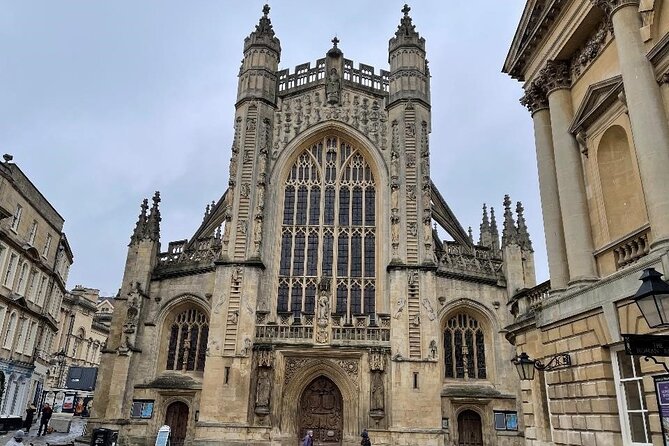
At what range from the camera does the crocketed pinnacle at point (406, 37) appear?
2777 centimetres

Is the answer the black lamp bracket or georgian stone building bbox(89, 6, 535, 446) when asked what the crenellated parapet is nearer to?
georgian stone building bbox(89, 6, 535, 446)

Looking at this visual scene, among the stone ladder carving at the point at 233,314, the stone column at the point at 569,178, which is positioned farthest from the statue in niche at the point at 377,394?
the stone column at the point at 569,178

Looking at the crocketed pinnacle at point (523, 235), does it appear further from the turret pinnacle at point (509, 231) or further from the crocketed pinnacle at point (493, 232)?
the crocketed pinnacle at point (493, 232)

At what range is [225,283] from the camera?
75.8ft

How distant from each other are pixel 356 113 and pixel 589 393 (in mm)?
19981

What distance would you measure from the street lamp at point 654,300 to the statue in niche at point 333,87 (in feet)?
73.3

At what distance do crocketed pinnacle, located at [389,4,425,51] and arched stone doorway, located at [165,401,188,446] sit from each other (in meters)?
20.5

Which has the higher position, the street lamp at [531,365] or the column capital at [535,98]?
the column capital at [535,98]

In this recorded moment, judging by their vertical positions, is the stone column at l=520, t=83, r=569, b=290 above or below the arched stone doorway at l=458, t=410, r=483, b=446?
above

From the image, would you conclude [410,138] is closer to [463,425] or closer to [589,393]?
[463,425]

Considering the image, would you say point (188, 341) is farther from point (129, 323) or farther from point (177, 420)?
point (177, 420)

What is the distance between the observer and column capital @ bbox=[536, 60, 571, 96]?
11.6 metres

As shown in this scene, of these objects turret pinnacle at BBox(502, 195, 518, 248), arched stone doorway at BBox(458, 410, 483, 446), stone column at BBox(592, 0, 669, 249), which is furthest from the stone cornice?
arched stone doorway at BBox(458, 410, 483, 446)

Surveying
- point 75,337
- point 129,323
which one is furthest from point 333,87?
point 75,337
